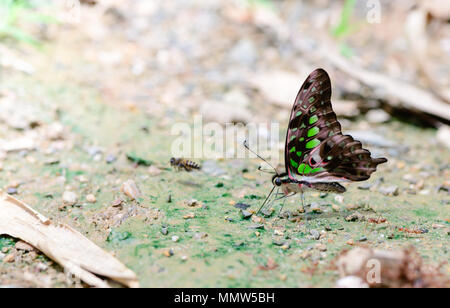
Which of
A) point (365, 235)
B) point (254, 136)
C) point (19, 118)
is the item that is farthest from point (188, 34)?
point (365, 235)

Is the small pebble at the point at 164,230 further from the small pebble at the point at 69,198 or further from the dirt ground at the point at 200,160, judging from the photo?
the small pebble at the point at 69,198

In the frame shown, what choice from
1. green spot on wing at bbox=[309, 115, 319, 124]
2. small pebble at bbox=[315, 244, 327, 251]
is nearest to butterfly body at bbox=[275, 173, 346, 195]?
green spot on wing at bbox=[309, 115, 319, 124]

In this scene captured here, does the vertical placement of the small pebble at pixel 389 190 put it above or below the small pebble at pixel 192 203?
above

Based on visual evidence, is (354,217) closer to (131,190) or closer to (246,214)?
(246,214)

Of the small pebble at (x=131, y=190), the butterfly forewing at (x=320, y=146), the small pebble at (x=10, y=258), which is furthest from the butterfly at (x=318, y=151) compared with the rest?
the small pebble at (x=10, y=258)

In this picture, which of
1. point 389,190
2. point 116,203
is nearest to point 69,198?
point 116,203

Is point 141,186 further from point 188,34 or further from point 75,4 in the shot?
point 188,34
